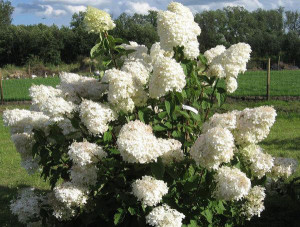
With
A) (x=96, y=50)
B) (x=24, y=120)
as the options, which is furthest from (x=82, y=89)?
(x=24, y=120)

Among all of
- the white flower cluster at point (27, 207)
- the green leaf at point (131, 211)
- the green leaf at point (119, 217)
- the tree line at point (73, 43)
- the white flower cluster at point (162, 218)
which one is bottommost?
the tree line at point (73, 43)

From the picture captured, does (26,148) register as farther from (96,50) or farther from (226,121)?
(226,121)

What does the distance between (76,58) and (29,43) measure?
18.1 feet

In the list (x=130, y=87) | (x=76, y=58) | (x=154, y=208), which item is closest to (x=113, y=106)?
(x=130, y=87)

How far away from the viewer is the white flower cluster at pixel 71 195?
2730 mm

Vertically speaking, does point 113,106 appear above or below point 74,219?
above

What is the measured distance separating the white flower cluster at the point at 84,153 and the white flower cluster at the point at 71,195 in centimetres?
21

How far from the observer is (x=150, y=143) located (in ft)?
7.86

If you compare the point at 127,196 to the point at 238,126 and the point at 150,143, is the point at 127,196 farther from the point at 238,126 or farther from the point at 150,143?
the point at 238,126

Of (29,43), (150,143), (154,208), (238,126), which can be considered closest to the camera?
(150,143)

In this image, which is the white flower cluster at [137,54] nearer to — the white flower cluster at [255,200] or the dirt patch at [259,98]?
the white flower cluster at [255,200]

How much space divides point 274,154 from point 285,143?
1092 millimetres

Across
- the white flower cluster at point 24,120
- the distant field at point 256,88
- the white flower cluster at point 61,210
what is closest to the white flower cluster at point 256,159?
the white flower cluster at point 61,210

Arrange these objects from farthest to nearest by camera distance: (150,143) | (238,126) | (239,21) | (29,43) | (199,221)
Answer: (239,21) → (29,43) → (199,221) → (238,126) → (150,143)
